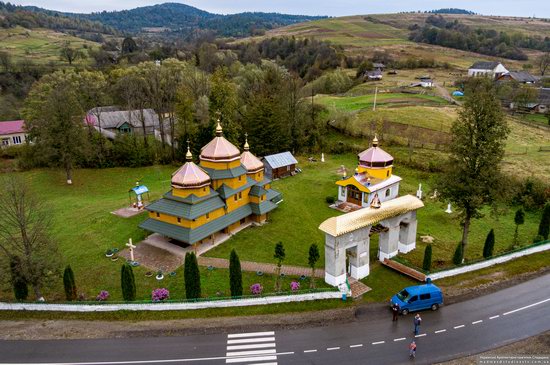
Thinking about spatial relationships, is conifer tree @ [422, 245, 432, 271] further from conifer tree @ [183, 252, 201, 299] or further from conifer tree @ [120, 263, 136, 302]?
conifer tree @ [120, 263, 136, 302]

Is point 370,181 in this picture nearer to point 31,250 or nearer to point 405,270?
point 405,270

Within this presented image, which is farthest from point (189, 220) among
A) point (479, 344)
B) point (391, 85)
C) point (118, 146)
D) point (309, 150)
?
point (391, 85)

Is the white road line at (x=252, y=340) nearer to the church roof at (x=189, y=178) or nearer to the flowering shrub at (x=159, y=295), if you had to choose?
the flowering shrub at (x=159, y=295)

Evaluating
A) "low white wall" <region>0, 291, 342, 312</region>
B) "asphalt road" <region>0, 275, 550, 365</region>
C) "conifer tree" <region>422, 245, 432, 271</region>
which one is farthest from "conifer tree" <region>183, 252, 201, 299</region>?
"conifer tree" <region>422, 245, 432, 271</region>

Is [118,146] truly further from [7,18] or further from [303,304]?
[7,18]

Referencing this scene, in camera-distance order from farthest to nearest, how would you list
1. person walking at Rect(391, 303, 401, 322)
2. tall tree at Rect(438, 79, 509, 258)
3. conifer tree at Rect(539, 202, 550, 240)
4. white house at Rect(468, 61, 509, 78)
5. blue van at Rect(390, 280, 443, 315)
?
white house at Rect(468, 61, 509, 78)
conifer tree at Rect(539, 202, 550, 240)
tall tree at Rect(438, 79, 509, 258)
blue van at Rect(390, 280, 443, 315)
person walking at Rect(391, 303, 401, 322)

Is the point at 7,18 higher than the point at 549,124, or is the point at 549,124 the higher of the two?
the point at 7,18

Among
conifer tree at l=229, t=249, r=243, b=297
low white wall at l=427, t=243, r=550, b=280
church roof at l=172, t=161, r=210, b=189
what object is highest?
church roof at l=172, t=161, r=210, b=189
